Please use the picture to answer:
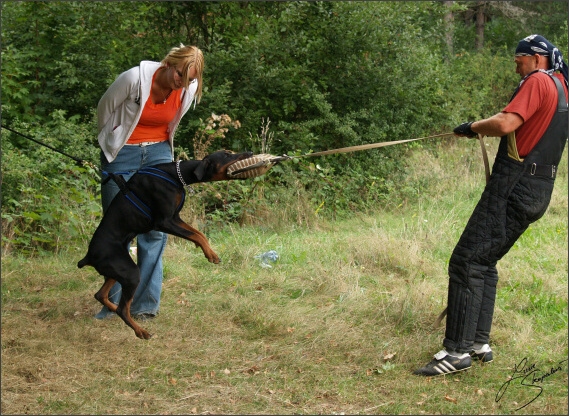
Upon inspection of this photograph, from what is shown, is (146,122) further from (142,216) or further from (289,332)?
(289,332)

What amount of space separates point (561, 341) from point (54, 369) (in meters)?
3.59

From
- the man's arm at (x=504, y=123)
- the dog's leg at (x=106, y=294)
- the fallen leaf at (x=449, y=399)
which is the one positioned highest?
the man's arm at (x=504, y=123)

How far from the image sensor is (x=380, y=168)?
10969 mm

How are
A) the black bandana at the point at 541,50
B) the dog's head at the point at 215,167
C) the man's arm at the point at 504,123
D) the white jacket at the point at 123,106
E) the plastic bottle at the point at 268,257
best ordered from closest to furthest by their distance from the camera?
the man's arm at the point at 504,123 → the black bandana at the point at 541,50 → the dog's head at the point at 215,167 → the white jacket at the point at 123,106 → the plastic bottle at the point at 268,257

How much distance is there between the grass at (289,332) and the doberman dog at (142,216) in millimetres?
566

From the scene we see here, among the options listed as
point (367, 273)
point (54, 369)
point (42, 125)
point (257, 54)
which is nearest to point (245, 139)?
point (257, 54)

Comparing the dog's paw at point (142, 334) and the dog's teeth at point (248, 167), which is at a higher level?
the dog's teeth at point (248, 167)

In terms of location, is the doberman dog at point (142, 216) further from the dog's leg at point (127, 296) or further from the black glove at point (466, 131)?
the black glove at point (466, 131)

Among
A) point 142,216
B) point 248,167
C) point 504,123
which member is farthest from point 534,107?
point 142,216

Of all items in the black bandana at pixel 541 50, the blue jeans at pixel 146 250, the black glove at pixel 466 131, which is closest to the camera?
the black bandana at pixel 541 50

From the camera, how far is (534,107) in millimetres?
4285

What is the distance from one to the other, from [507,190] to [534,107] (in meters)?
Result: 0.55

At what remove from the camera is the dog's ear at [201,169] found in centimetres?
475

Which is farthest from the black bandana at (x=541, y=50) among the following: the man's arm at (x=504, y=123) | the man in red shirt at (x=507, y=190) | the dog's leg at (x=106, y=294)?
the dog's leg at (x=106, y=294)
